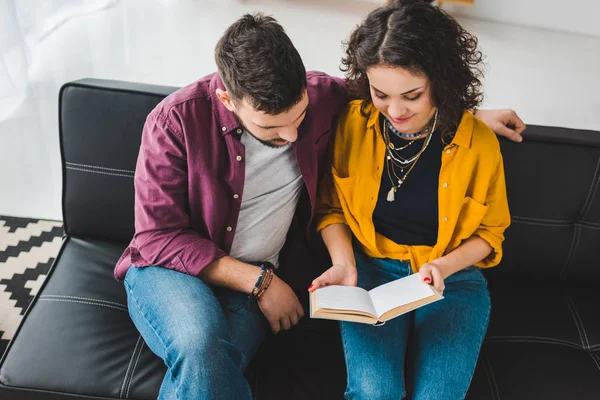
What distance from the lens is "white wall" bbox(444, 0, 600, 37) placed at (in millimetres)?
4262

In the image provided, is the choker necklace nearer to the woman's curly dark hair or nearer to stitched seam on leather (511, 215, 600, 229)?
the woman's curly dark hair

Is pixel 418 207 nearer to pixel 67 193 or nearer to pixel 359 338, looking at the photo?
pixel 359 338

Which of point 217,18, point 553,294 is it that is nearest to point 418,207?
point 553,294

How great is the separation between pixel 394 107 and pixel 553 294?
0.84 meters

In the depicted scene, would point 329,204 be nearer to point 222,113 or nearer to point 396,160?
point 396,160

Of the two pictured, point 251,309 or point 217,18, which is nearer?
point 251,309

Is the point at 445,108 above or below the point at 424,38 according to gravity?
below

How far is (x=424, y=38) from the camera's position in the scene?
4.42 feet

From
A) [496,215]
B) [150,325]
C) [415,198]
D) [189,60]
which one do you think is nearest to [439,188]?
[415,198]

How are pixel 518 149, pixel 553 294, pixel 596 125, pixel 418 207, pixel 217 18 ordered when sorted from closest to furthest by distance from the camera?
pixel 418 207 → pixel 518 149 → pixel 553 294 → pixel 596 125 → pixel 217 18

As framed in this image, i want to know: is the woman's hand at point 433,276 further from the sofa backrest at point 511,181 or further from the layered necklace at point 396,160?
the sofa backrest at point 511,181

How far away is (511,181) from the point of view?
173 cm

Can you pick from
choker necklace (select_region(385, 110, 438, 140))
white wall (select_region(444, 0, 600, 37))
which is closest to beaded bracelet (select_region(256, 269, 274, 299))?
choker necklace (select_region(385, 110, 438, 140))

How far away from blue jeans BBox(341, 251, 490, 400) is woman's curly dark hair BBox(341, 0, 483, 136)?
459mm
